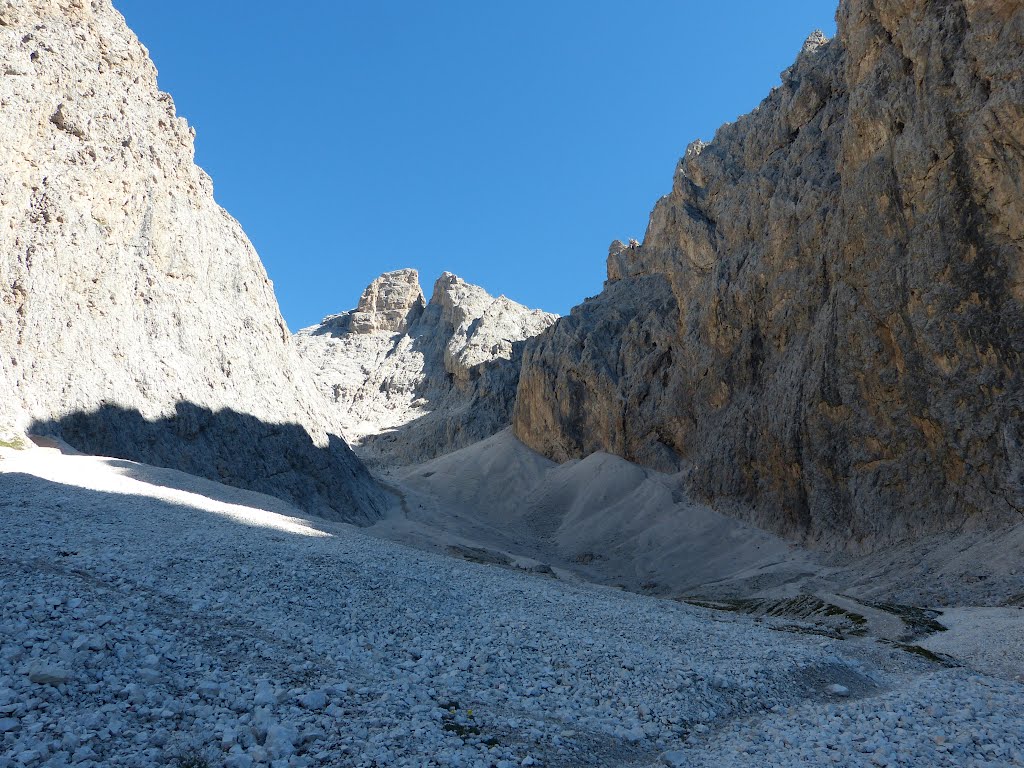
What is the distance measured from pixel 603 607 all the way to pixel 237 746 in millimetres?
10894

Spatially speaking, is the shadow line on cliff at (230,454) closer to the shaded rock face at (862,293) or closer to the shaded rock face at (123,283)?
the shaded rock face at (123,283)

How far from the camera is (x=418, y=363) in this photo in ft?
360

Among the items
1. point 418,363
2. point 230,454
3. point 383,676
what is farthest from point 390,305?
point 383,676

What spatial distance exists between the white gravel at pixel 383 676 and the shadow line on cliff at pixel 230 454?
14.6m

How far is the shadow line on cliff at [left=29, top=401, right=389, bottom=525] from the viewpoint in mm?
28578

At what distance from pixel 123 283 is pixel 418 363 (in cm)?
7572

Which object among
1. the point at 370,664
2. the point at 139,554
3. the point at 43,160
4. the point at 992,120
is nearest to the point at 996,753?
the point at 370,664

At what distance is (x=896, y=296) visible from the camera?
3312 cm

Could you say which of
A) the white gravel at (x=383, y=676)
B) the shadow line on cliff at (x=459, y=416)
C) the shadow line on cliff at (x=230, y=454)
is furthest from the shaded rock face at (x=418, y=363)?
the white gravel at (x=383, y=676)

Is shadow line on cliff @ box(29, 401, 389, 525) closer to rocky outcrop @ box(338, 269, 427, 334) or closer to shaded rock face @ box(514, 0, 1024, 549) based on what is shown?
shaded rock face @ box(514, 0, 1024, 549)

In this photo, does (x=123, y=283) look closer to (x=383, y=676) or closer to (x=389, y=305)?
(x=383, y=676)

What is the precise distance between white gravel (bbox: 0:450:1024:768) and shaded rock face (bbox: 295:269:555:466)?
71795mm

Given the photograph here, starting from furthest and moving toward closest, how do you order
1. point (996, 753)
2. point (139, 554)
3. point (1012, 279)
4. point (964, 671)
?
point (1012, 279)
point (964, 671)
point (139, 554)
point (996, 753)

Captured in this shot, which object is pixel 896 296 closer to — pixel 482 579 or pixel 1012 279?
pixel 1012 279
